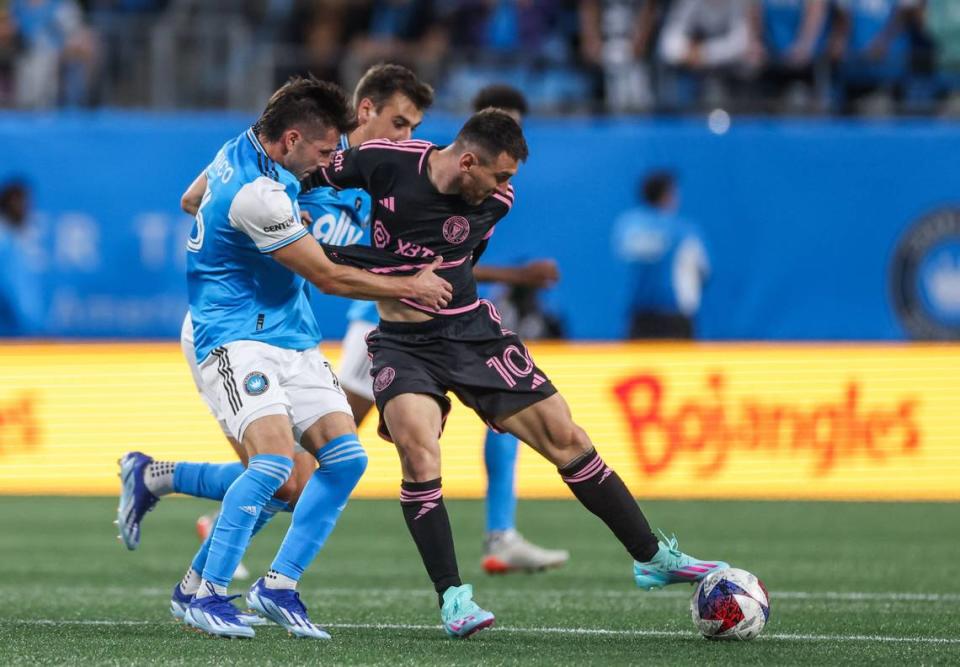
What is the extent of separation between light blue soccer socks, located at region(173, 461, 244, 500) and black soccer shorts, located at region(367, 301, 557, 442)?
0.89 metres

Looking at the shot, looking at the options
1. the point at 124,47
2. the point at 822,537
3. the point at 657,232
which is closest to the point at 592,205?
the point at 657,232

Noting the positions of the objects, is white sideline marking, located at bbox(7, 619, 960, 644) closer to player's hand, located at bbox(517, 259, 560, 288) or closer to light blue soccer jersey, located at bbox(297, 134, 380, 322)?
light blue soccer jersey, located at bbox(297, 134, 380, 322)

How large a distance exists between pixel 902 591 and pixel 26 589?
164 inches

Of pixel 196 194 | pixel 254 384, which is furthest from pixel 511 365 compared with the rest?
pixel 196 194

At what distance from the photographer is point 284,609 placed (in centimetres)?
652

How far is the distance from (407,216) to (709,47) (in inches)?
419

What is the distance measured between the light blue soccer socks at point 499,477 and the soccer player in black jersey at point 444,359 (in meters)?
2.37

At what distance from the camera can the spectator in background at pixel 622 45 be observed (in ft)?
54.6

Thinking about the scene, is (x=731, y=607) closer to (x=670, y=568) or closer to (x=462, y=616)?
(x=670, y=568)

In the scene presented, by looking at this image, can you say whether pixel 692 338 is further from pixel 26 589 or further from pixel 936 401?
pixel 26 589

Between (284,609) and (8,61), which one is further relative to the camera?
(8,61)

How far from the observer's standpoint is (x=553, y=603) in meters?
7.75

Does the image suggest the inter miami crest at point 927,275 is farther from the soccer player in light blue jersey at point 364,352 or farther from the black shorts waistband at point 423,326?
the black shorts waistband at point 423,326

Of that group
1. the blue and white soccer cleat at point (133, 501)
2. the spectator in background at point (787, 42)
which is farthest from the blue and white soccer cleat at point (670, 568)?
the spectator in background at point (787, 42)
